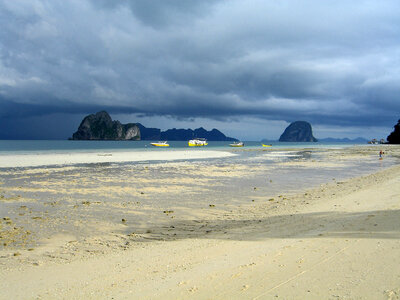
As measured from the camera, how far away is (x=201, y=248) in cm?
845

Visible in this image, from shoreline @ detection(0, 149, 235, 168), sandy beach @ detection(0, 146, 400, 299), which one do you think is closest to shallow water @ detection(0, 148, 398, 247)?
sandy beach @ detection(0, 146, 400, 299)

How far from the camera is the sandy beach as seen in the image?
576 centimetres

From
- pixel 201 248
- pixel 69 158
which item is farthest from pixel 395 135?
pixel 201 248

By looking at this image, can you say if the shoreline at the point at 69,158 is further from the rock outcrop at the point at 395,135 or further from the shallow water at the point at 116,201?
the rock outcrop at the point at 395,135

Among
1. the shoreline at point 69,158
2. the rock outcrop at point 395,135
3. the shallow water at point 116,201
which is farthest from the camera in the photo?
the rock outcrop at point 395,135

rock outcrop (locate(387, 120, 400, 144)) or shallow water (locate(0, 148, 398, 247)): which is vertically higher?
rock outcrop (locate(387, 120, 400, 144))

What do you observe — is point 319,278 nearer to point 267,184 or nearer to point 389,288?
point 389,288

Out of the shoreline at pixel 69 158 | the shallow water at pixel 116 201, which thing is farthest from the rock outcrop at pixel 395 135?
the shallow water at pixel 116 201

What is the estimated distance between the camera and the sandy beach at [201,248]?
18.9 feet

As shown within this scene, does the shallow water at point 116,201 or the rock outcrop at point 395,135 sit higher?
the rock outcrop at point 395,135

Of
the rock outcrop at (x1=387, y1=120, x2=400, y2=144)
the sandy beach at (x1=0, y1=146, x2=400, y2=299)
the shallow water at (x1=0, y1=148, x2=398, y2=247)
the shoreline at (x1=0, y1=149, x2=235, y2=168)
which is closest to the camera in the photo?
the sandy beach at (x1=0, y1=146, x2=400, y2=299)

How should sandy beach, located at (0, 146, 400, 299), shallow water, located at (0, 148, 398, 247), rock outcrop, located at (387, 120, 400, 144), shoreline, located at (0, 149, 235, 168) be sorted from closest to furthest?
sandy beach, located at (0, 146, 400, 299)
shallow water, located at (0, 148, 398, 247)
shoreline, located at (0, 149, 235, 168)
rock outcrop, located at (387, 120, 400, 144)

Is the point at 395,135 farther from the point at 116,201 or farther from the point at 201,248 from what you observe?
the point at 201,248

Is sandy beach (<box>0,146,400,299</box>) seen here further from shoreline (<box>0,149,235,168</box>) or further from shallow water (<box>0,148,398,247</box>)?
shoreline (<box>0,149,235,168</box>)
